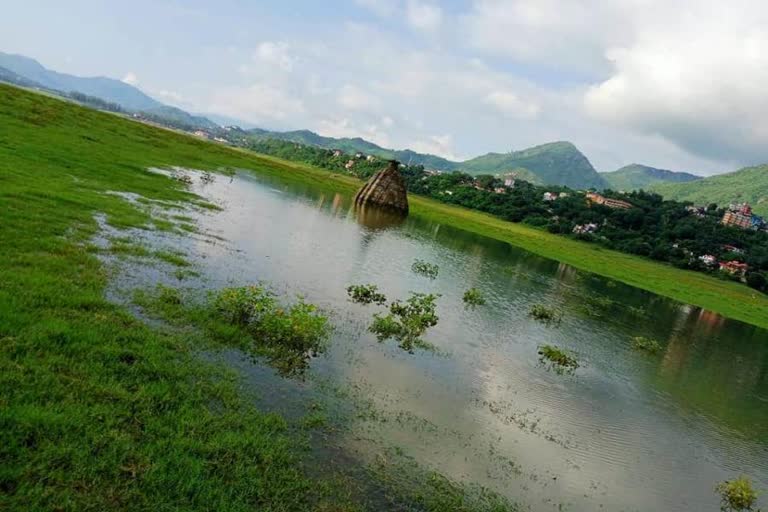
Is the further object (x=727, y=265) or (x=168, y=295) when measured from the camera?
(x=727, y=265)

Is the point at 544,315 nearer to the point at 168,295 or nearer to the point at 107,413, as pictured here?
the point at 168,295

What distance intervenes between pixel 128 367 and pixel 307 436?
473 cm

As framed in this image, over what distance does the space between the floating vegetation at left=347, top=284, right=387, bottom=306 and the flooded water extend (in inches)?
31.9

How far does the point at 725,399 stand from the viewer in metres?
28.1

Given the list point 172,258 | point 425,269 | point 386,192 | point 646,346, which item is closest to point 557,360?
point 646,346

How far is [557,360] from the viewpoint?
86.2ft

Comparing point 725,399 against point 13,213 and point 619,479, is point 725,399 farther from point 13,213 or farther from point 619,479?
point 13,213

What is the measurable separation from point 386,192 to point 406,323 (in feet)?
254

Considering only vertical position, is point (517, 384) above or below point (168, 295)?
below

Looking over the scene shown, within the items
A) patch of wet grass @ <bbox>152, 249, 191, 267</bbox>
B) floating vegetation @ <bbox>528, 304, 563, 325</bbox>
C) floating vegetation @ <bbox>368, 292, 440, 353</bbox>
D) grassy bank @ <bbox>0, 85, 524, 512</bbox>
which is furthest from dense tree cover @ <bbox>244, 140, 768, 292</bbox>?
grassy bank @ <bbox>0, 85, 524, 512</bbox>

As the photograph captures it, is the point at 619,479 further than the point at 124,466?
Yes

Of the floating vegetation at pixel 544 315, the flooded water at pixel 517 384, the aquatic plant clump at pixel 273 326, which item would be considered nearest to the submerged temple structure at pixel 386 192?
the flooded water at pixel 517 384

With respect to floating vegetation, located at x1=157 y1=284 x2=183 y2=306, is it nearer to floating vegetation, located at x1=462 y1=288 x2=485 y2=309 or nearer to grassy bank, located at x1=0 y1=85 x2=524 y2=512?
grassy bank, located at x1=0 y1=85 x2=524 y2=512

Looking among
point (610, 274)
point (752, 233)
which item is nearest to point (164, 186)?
point (610, 274)
